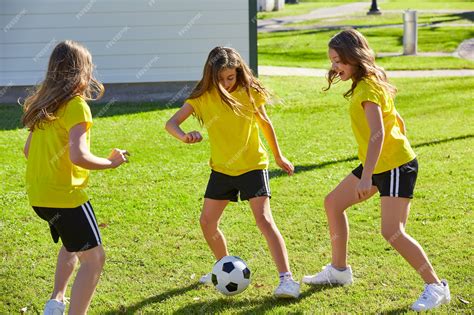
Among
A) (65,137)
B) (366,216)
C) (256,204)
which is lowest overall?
(366,216)

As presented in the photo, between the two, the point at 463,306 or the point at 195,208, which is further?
the point at 195,208

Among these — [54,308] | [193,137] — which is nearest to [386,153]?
[193,137]

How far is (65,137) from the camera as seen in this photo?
15.0 ft

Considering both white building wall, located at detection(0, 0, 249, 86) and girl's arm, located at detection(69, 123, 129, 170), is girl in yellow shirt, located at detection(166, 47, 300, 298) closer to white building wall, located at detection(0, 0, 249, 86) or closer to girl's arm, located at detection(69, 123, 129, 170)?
girl's arm, located at detection(69, 123, 129, 170)

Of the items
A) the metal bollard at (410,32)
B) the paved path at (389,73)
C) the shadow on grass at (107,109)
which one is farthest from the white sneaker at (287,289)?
the metal bollard at (410,32)

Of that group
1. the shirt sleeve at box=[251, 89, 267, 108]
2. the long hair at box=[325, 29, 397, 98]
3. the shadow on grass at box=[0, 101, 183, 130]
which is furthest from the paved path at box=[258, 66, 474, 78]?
the long hair at box=[325, 29, 397, 98]

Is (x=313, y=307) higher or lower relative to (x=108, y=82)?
higher

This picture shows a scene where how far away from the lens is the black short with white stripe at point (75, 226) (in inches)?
181

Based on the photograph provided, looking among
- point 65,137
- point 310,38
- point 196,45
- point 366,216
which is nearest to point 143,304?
point 65,137

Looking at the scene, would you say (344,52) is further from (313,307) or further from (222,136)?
(313,307)

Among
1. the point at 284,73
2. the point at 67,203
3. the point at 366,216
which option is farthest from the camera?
the point at 284,73

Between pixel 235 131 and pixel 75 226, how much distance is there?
1233 millimetres

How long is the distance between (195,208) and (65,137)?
3160 mm

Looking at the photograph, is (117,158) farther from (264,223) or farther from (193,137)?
(264,223)
